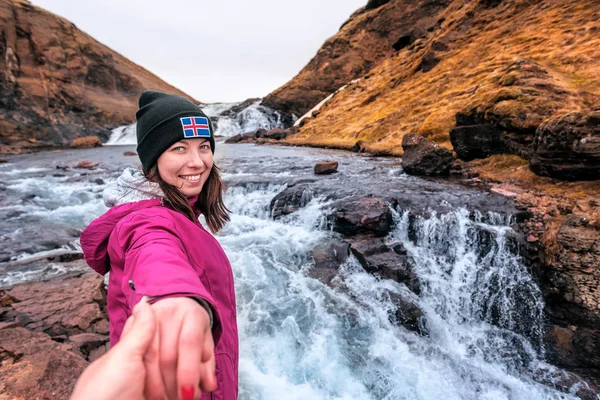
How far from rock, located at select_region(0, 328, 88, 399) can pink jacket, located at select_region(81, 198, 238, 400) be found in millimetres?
1596

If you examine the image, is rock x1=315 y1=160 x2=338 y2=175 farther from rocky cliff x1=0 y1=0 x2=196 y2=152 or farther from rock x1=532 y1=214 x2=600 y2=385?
rocky cliff x1=0 y1=0 x2=196 y2=152

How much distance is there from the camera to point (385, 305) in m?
5.30

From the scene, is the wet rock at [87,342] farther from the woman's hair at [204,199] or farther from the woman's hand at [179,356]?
the woman's hand at [179,356]

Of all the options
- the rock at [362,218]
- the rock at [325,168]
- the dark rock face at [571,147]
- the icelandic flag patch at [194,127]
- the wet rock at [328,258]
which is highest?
the icelandic flag patch at [194,127]

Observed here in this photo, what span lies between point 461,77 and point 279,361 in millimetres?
22181

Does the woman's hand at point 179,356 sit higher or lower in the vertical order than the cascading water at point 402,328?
higher

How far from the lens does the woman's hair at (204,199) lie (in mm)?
1621

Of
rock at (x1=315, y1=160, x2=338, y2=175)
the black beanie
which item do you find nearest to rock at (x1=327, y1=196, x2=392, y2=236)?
rock at (x1=315, y1=160, x2=338, y2=175)

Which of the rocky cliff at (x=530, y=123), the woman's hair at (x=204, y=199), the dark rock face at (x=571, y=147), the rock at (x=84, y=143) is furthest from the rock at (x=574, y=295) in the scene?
the rock at (x=84, y=143)

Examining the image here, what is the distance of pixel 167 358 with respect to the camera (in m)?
0.66

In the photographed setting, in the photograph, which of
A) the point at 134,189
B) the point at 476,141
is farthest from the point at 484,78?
the point at 134,189

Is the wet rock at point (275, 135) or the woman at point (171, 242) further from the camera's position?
the wet rock at point (275, 135)

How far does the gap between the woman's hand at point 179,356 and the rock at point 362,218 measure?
6369 mm

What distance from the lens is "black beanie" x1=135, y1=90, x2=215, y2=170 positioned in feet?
5.37
